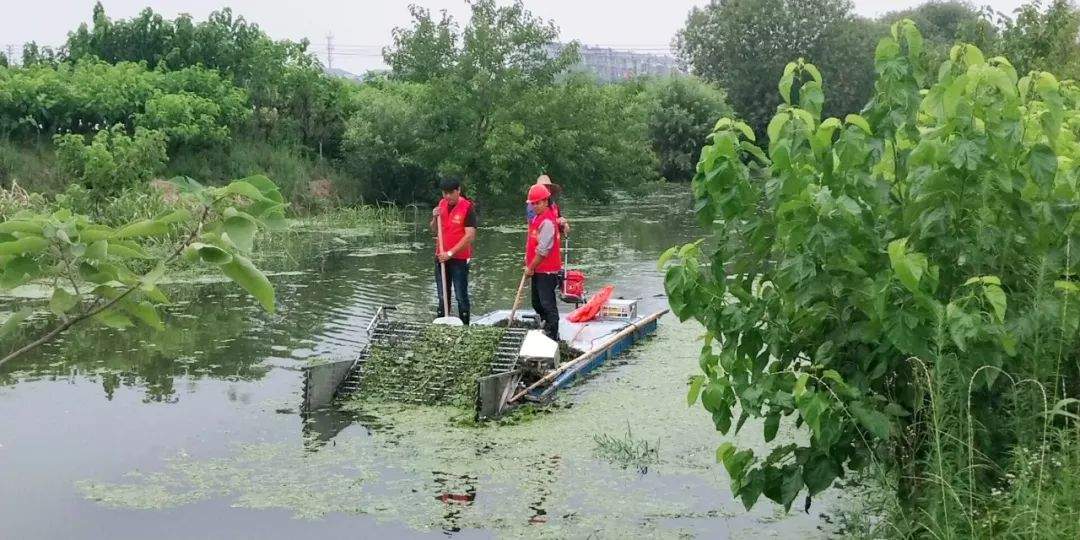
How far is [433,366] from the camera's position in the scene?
30.1 feet

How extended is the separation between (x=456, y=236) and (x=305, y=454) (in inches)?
128

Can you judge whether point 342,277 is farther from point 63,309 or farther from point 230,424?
point 63,309

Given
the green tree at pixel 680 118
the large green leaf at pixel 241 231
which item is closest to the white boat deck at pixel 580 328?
the large green leaf at pixel 241 231

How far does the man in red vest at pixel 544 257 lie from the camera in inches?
389

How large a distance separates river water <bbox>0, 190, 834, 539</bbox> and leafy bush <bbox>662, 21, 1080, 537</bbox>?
59.5 inches

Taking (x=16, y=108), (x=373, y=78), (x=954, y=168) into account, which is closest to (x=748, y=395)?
(x=954, y=168)

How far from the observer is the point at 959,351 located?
477cm

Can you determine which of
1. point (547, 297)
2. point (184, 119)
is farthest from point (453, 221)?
point (184, 119)

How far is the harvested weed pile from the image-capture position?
29.2 ft

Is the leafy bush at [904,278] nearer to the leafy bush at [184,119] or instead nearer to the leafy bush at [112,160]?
the leafy bush at [112,160]

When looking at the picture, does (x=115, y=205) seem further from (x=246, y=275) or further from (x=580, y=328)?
(x=246, y=275)

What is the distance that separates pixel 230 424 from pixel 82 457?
113cm

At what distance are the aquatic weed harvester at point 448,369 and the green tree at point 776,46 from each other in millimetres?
47786

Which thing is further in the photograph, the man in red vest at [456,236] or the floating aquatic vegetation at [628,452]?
the man in red vest at [456,236]
